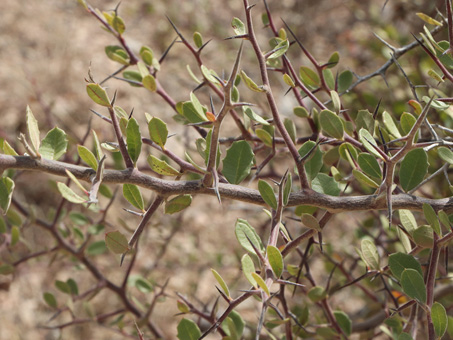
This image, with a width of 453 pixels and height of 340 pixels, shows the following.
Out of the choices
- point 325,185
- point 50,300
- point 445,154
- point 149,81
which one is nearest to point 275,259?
point 325,185

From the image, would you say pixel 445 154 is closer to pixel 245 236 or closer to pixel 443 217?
pixel 443 217

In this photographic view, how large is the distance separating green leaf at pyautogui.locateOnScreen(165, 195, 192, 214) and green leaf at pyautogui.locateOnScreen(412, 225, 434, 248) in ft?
0.95

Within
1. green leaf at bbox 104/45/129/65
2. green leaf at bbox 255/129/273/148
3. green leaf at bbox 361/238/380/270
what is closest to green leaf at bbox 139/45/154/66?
green leaf at bbox 104/45/129/65

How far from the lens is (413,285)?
0.60 metres

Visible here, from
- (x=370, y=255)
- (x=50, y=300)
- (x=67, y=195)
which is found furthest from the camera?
(x=50, y=300)

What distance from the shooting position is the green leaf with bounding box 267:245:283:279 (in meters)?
0.58

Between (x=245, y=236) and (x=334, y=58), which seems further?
(x=334, y=58)

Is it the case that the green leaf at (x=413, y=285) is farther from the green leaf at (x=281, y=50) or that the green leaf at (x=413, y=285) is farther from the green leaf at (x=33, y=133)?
the green leaf at (x=33, y=133)

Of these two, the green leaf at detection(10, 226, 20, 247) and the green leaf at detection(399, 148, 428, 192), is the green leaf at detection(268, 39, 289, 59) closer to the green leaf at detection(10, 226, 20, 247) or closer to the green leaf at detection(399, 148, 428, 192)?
the green leaf at detection(399, 148, 428, 192)

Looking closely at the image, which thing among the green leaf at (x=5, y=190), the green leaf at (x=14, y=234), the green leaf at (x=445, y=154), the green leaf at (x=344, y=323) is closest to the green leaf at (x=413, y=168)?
the green leaf at (x=445, y=154)

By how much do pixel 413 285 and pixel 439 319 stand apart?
0.15ft

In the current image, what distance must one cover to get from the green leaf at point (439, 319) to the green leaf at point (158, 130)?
0.37 metres

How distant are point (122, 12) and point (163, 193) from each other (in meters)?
3.08

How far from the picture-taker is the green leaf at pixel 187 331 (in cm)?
68
